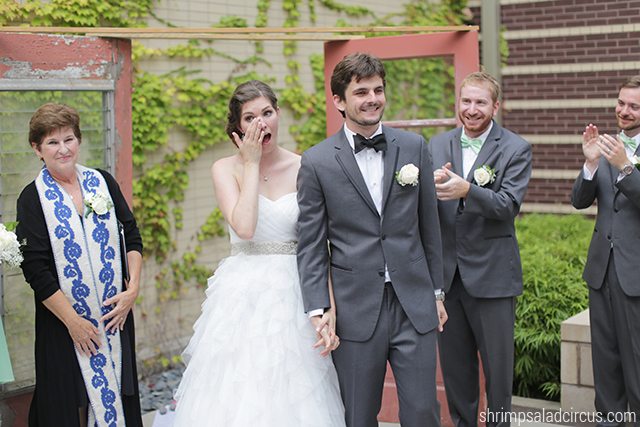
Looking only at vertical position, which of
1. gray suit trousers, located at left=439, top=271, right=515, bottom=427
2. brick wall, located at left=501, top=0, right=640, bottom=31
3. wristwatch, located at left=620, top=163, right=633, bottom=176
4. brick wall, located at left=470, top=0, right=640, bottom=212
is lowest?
gray suit trousers, located at left=439, top=271, right=515, bottom=427

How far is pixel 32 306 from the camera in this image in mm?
4961

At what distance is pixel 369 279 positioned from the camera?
3.75 meters

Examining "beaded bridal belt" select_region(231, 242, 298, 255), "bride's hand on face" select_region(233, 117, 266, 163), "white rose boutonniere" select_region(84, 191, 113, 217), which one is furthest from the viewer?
"white rose boutonniere" select_region(84, 191, 113, 217)

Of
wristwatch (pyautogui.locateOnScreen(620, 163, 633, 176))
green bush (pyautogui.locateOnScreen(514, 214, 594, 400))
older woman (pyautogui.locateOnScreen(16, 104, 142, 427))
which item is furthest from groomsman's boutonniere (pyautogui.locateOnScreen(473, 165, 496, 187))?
green bush (pyautogui.locateOnScreen(514, 214, 594, 400))

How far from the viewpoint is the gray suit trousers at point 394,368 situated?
12.2ft

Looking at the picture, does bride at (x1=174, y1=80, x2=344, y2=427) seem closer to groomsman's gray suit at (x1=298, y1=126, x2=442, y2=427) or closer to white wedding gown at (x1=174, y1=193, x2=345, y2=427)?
white wedding gown at (x1=174, y1=193, x2=345, y2=427)

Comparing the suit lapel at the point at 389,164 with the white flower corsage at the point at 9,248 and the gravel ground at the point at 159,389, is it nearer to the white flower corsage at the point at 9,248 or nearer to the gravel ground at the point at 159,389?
the white flower corsage at the point at 9,248

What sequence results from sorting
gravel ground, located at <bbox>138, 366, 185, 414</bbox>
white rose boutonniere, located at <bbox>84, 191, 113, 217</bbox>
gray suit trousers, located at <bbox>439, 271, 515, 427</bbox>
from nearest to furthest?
white rose boutonniere, located at <bbox>84, 191, 113, 217</bbox>, gray suit trousers, located at <bbox>439, 271, 515, 427</bbox>, gravel ground, located at <bbox>138, 366, 185, 414</bbox>

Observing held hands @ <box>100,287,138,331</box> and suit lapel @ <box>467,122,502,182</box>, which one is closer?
held hands @ <box>100,287,138,331</box>

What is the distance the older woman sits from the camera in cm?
416

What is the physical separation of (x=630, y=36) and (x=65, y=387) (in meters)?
6.46

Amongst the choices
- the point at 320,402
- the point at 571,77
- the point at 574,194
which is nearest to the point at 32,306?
the point at 320,402

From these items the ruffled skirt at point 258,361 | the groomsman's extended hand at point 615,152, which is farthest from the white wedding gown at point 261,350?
the groomsman's extended hand at point 615,152

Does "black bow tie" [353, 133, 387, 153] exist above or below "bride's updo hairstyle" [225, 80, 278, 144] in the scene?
below
